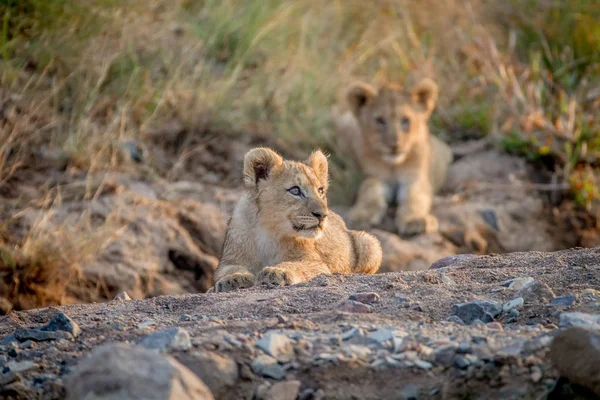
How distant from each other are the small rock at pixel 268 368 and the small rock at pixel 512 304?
131 cm

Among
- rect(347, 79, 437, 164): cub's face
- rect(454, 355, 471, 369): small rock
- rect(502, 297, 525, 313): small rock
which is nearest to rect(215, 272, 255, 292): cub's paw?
rect(502, 297, 525, 313): small rock

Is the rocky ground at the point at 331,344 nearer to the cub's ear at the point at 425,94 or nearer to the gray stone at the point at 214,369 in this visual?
the gray stone at the point at 214,369

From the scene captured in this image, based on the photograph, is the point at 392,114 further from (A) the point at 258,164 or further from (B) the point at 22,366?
(B) the point at 22,366

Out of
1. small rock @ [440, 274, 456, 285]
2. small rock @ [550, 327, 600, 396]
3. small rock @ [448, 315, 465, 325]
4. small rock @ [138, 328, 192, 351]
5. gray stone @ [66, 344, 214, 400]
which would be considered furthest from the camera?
small rock @ [440, 274, 456, 285]

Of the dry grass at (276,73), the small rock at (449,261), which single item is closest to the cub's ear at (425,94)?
the dry grass at (276,73)

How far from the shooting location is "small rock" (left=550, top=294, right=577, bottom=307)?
432 centimetres

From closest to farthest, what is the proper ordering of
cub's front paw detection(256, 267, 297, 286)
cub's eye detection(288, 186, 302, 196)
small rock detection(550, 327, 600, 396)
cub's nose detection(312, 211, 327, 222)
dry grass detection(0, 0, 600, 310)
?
small rock detection(550, 327, 600, 396), cub's front paw detection(256, 267, 297, 286), cub's nose detection(312, 211, 327, 222), cub's eye detection(288, 186, 302, 196), dry grass detection(0, 0, 600, 310)

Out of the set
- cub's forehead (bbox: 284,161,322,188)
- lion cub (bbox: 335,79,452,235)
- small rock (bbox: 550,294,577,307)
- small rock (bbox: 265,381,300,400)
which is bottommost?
lion cub (bbox: 335,79,452,235)

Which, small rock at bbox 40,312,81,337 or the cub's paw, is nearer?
small rock at bbox 40,312,81,337

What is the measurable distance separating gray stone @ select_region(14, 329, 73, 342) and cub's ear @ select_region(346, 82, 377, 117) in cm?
663

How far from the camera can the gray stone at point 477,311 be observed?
14.1 ft

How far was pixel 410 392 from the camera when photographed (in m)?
3.54

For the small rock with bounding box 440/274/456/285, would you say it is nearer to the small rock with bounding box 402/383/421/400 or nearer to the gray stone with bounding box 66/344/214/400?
the small rock with bounding box 402/383/421/400

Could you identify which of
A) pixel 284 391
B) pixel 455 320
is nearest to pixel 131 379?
pixel 284 391
